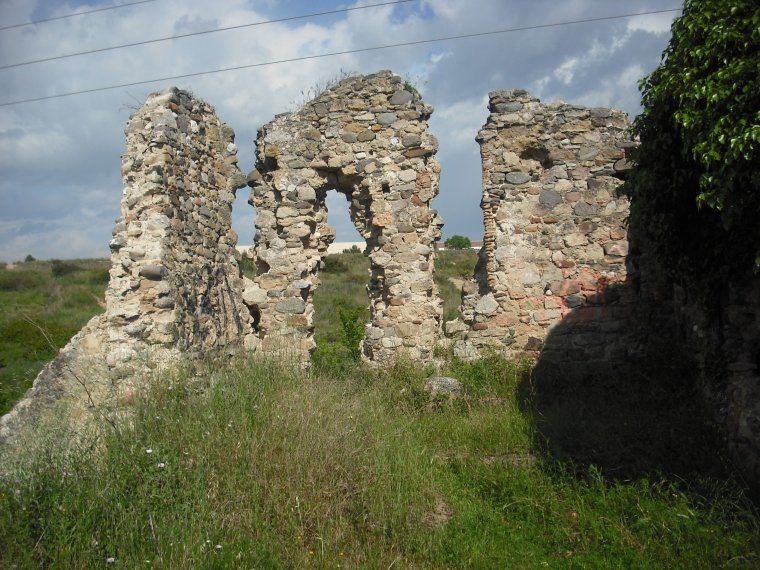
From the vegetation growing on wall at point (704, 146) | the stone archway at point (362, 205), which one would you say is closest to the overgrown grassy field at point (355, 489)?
the vegetation growing on wall at point (704, 146)

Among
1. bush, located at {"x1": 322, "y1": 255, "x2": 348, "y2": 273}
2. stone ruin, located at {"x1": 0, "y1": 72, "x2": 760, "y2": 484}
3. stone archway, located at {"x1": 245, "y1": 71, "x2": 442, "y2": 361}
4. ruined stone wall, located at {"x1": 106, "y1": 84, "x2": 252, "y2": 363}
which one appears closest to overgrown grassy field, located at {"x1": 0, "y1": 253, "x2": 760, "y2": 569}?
ruined stone wall, located at {"x1": 106, "y1": 84, "x2": 252, "y2": 363}

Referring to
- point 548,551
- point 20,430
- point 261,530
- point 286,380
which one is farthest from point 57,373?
point 548,551

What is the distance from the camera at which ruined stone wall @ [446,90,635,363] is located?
25.2ft

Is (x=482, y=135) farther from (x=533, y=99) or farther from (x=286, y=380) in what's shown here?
(x=286, y=380)

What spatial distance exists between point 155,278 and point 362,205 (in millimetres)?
3092

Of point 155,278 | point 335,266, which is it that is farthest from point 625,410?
point 335,266

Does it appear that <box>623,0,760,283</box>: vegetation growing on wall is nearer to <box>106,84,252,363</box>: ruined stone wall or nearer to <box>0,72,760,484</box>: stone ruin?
<box>0,72,760,484</box>: stone ruin

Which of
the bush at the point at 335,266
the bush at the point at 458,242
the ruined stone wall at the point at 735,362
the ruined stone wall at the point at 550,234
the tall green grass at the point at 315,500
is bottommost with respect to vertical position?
the tall green grass at the point at 315,500

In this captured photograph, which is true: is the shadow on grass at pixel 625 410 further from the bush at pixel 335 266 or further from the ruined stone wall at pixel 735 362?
the bush at pixel 335 266

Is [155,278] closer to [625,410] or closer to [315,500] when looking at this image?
[315,500]

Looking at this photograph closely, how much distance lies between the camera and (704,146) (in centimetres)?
421

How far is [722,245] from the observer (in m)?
4.87

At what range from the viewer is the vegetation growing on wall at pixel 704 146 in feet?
13.4

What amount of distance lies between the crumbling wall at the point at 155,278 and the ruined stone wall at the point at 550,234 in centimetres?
320
